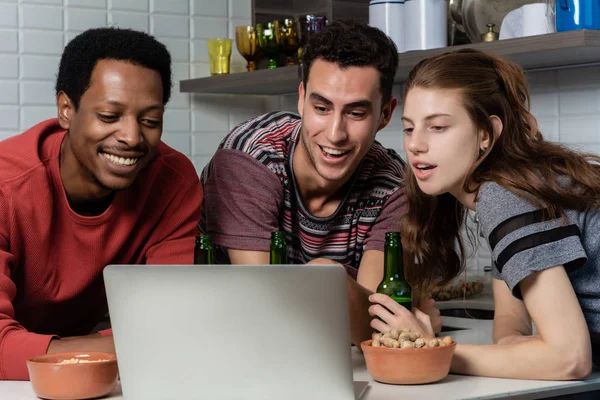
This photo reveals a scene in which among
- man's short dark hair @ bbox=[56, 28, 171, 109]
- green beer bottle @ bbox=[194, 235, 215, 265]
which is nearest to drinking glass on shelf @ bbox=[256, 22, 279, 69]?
man's short dark hair @ bbox=[56, 28, 171, 109]

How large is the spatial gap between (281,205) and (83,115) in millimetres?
520

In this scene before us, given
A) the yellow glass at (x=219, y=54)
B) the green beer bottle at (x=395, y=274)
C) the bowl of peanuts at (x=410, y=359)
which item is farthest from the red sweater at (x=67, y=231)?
the yellow glass at (x=219, y=54)

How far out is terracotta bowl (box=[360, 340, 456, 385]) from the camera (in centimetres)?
139

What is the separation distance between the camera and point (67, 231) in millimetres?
1916

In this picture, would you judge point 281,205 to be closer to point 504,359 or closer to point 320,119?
point 320,119

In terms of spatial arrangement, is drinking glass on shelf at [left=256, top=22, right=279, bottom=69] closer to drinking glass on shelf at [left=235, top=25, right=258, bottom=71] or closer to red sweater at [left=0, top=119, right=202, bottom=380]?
drinking glass on shelf at [left=235, top=25, right=258, bottom=71]

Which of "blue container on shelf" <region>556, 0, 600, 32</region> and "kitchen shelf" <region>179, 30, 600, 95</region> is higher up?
"blue container on shelf" <region>556, 0, 600, 32</region>

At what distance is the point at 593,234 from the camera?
1534 millimetres

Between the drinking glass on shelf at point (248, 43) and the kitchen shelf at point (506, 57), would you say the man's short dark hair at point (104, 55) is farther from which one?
the drinking glass on shelf at point (248, 43)

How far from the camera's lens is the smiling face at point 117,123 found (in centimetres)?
182

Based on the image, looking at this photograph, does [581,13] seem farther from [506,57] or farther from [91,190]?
[91,190]

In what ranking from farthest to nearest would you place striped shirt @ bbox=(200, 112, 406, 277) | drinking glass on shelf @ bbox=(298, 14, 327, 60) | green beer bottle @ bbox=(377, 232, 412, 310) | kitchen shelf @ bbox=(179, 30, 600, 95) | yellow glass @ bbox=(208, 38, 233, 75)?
yellow glass @ bbox=(208, 38, 233, 75) → drinking glass on shelf @ bbox=(298, 14, 327, 60) → kitchen shelf @ bbox=(179, 30, 600, 95) → striped shirt @ bbox=(200, 112, 406, 277) → green beer bottle @ bbox=(377, 232, 412, 310)

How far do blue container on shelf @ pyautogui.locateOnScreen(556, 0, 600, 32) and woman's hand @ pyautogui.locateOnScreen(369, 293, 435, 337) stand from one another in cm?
102

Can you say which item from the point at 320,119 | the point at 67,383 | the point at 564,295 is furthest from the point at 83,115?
the point at 564,295
